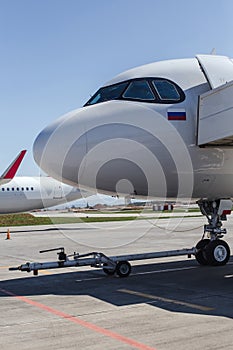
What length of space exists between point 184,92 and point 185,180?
2015 millimetres

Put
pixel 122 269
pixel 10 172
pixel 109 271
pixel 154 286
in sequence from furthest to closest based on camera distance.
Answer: pixel 10 172, pixel 109 271, pixel 122 269, pixel 154 286

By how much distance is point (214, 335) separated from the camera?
6.83m

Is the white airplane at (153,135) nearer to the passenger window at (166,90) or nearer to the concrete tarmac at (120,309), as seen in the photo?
the passenger window at (166,90)

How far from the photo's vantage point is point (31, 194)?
144 ft

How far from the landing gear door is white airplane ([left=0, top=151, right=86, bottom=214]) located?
103 ft

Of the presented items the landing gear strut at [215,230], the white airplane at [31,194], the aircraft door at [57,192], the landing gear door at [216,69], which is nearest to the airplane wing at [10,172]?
the white airplane at [31,194]

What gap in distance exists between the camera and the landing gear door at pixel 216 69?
1118 cm

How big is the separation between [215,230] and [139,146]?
4.24 meters

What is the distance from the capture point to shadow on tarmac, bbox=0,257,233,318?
9.02 meters

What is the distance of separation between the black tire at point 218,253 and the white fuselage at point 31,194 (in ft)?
96.5

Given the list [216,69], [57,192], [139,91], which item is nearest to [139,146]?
[139,91]

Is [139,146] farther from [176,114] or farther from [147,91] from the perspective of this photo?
[147,91]

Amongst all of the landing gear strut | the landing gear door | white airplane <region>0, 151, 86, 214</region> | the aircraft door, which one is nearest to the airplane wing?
white airplane <region>0, 151, 86, 214</region>

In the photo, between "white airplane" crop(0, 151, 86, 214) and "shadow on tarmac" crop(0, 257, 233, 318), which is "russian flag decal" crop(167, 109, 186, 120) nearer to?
"shadow on tarmac" crop(0, 257, 233, 318)
